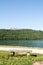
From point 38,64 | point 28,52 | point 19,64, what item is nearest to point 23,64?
point 19,64

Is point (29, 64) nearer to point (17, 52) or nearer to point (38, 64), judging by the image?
point (38, 64)

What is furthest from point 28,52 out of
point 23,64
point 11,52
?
point 23,64

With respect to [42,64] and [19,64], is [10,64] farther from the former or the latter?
[42,64]

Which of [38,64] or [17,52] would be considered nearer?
[38,64]

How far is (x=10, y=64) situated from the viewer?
1580cm

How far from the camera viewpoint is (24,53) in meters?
24.5

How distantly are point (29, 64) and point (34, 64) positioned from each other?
620 mm

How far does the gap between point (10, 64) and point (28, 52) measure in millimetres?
8909

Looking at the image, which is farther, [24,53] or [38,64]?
[24,53]

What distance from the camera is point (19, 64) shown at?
15.6 metres

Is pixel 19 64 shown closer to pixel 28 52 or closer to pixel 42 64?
pixel 42 64

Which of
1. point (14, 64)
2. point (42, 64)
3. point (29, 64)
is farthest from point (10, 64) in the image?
point (42, 64)

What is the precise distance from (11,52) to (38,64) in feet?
32.8

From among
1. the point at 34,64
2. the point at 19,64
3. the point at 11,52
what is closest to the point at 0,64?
the point at 19,64
